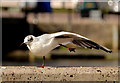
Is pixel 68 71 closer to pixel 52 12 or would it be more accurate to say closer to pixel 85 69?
pixel 85 69

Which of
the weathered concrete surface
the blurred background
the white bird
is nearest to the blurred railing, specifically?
the weathered concrete surface

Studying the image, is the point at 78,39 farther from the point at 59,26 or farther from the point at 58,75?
the point at 59,26

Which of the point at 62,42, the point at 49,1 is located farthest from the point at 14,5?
the point at 62,42

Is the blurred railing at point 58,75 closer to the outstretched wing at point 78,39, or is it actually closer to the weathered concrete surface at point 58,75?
the weathered concrete surface at point 58,75

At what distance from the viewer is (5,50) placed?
11.2 metres

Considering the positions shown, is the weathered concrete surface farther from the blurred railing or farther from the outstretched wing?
the outstretched wing

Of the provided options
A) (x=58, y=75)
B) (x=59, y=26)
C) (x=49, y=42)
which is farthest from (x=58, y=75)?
(x=59, y=26)

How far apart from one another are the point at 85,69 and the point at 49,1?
9798 millimetres

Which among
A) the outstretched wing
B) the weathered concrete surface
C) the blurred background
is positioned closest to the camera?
the weathered concrete surface

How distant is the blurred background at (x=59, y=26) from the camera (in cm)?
1108

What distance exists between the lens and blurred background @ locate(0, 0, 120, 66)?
1108 cm

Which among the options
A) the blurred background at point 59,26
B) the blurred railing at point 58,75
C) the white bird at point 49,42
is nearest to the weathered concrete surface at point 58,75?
the blurred railing at point 58,75

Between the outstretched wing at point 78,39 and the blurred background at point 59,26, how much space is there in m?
8.07

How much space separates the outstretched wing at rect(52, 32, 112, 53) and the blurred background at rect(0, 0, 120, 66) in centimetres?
807
